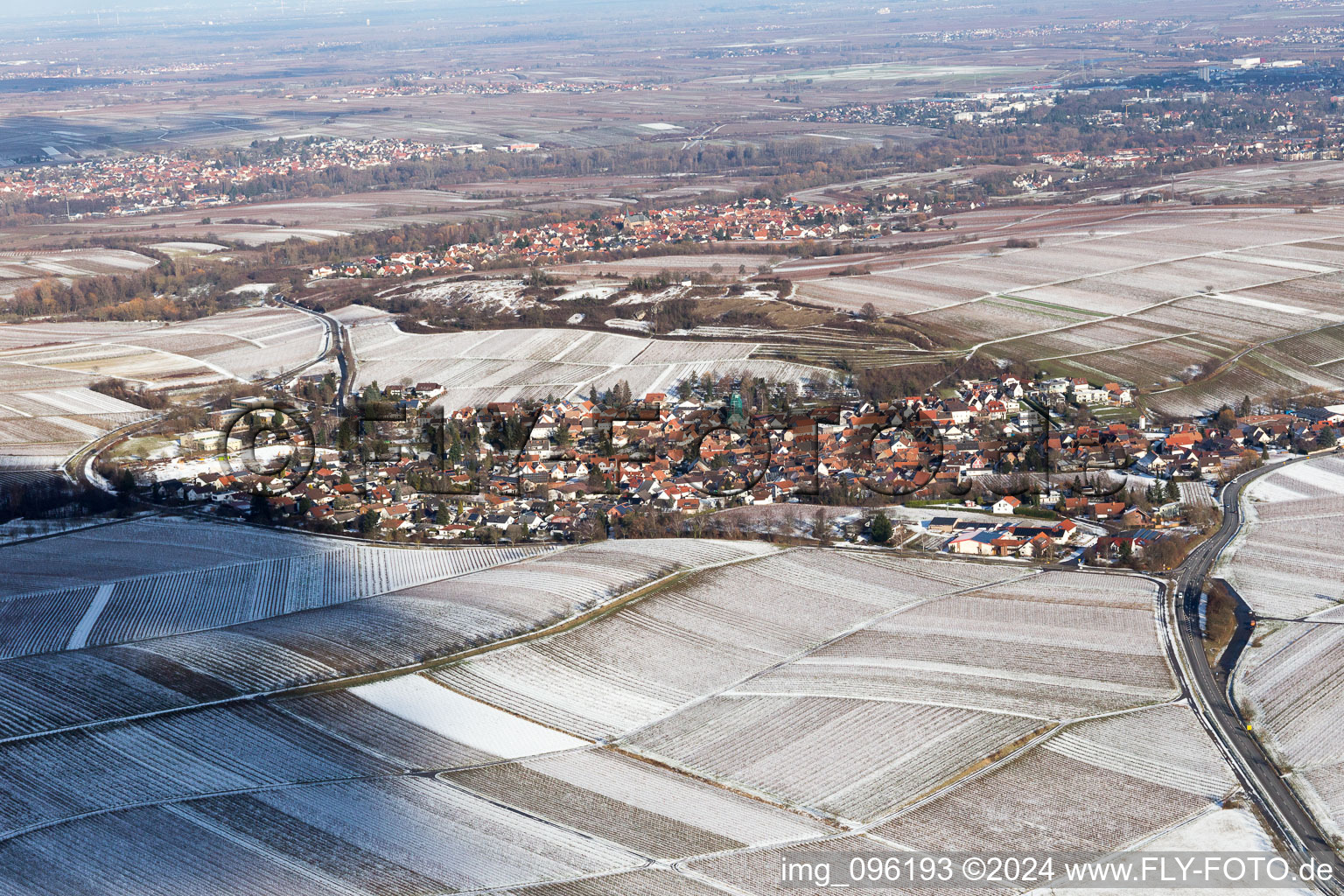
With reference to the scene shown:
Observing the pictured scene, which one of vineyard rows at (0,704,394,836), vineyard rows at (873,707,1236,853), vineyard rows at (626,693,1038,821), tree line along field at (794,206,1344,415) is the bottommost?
vineyard rows at (626,693,1038,821)

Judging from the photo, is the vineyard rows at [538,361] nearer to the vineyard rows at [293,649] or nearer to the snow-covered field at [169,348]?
the snow-covered field at [169,348]

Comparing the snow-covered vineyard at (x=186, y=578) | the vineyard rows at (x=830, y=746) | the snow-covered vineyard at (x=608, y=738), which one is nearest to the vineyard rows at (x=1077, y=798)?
the snow-covered vineyard at (x=608, y=738)

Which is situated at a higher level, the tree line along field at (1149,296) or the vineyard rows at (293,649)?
the tree line along field at (1149,296)

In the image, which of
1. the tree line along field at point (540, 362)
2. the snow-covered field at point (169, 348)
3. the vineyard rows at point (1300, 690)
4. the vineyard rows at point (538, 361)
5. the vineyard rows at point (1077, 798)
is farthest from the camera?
the snow-covered field at point (169, 348)

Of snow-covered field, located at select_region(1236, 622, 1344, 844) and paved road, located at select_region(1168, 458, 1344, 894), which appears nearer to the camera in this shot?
paved road, located at select_region(1168, 458, 1344, 894)

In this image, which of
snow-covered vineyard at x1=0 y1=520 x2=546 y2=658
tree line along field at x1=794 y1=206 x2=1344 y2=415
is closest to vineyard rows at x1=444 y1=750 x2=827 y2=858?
snow-covered vineyard at x1=0 y1=520 x2=546 y2=658

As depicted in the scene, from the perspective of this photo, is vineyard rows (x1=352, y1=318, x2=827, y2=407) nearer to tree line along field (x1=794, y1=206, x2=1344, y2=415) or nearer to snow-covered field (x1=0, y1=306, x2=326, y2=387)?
snow-covered field (x1=0, y1=306, x2=326, y2=387)

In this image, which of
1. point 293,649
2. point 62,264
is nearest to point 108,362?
point 62,264
